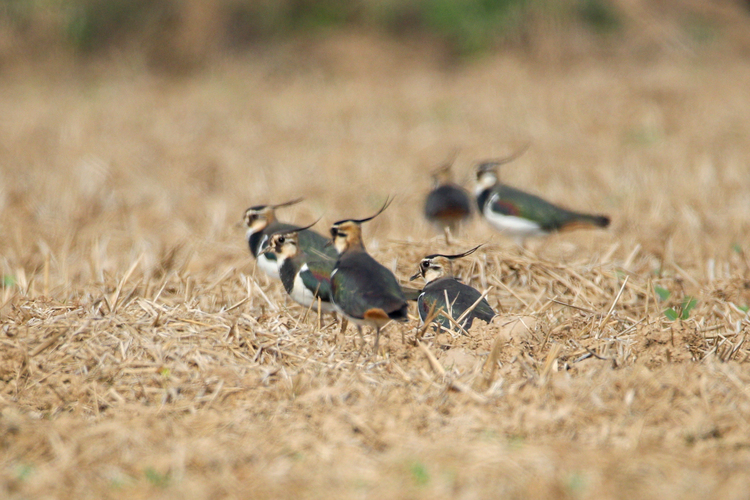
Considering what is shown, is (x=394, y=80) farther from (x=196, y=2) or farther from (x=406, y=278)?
(x=406, y=278)

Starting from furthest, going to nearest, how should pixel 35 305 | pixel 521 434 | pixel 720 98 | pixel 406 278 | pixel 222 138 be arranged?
pixel 720 98 → pixel 222 138 → pixel 406 278 → pixel 35 305 → pixel 521 434

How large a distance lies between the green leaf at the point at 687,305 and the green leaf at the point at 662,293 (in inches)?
4.3

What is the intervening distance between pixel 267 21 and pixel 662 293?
46.8 feet

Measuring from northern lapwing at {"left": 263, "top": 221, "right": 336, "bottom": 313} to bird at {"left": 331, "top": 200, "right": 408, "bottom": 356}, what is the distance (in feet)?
0.74

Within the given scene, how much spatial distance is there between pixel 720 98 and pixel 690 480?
1107 cm

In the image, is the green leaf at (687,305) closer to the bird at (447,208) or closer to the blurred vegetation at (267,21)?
the bird at (447,208)

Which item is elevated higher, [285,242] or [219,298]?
[285,242]

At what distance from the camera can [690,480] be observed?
2.97 m

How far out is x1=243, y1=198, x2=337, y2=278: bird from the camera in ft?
17.6

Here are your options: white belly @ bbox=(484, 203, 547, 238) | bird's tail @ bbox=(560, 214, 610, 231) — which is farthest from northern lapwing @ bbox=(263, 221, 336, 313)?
bird's tail @ bbox=(560, 214, 610, 231)

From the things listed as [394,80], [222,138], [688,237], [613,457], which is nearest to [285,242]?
[613,457]

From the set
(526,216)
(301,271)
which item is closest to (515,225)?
(526,216)

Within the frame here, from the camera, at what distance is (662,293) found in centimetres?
537

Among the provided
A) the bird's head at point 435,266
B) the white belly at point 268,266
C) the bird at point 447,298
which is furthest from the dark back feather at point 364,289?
the white belly at point 268,266
